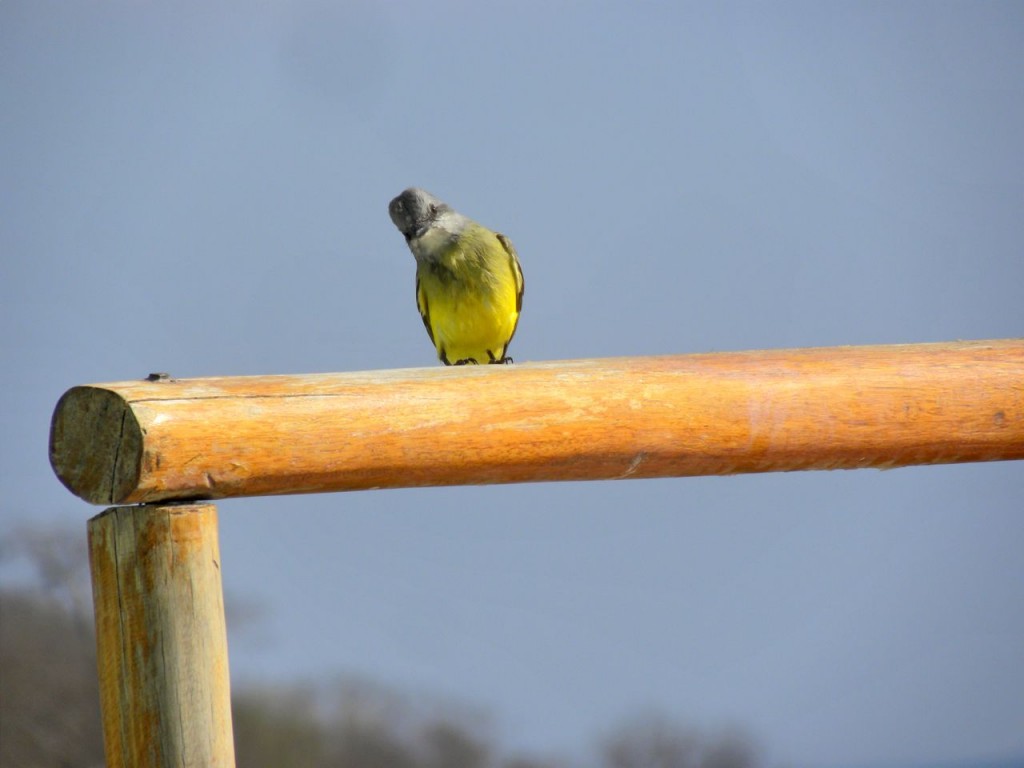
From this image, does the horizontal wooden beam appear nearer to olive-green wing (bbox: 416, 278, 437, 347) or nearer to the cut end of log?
the cut end of log

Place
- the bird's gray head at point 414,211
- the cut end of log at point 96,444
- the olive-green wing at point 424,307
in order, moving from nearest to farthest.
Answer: the cut end of log at point 96,444 → the bird's gray head at point 414,211 → the olive-green wing at point 424,307

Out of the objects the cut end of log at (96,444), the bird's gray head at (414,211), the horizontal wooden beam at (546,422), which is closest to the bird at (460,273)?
the bird's gray head at (414,211)

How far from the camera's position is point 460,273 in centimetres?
310

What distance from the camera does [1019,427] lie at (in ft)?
5.61

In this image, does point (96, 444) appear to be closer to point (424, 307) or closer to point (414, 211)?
point (414, 211)

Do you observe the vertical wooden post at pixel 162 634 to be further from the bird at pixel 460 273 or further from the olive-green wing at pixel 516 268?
the olive-green wing at pixel 516 268

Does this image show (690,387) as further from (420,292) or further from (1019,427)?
(420,292)

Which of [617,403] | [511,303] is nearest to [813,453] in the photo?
[617,403]

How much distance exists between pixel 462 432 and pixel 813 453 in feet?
1.58

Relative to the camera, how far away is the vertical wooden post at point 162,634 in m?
1.25

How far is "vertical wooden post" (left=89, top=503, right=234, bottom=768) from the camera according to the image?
4.09 ft

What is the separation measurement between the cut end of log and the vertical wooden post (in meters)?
0.04

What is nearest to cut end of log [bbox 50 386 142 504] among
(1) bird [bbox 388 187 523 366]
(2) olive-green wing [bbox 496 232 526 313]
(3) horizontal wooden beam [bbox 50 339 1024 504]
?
(3) horizontal wooden beam [bbox 50 339 1024 504]

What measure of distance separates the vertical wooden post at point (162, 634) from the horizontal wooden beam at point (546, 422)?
4 centimetres
